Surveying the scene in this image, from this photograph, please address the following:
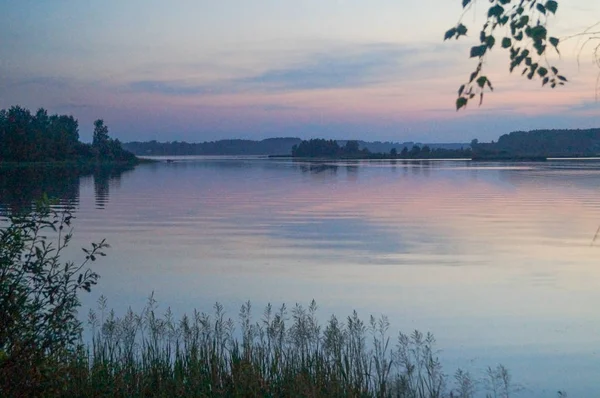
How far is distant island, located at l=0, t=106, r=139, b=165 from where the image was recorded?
372 feet

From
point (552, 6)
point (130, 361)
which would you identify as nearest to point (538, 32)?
point (552, 6)

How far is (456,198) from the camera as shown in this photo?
40438mm

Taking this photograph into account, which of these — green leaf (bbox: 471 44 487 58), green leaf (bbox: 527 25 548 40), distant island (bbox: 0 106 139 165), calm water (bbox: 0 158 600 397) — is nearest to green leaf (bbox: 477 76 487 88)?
green leaf (bbox: 471 44 487 58)

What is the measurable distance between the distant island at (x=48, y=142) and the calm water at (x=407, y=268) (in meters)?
85.7

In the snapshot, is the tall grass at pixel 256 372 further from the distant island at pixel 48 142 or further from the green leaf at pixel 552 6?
the distant island at pixel 48 142

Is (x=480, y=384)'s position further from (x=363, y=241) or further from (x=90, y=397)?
(x=363, y=241)

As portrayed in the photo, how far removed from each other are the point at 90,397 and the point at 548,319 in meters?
8.36

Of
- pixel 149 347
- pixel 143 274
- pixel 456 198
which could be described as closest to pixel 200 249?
pixel 143 274

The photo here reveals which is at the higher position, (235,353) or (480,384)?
(235,353)

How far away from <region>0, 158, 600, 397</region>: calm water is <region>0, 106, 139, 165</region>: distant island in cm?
8567

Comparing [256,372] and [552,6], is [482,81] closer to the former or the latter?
[552,6]

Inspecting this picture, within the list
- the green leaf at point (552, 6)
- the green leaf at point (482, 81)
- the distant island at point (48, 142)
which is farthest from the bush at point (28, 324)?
the distant island at point (48, 142)

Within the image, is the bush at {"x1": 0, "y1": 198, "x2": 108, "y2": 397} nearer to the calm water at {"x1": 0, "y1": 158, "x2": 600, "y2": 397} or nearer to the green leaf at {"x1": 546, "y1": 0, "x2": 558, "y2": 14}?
the green leaf at {"x1": 546, "y1": 0, "x2": 558, "y2": 14}

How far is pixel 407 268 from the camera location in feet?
57.7
